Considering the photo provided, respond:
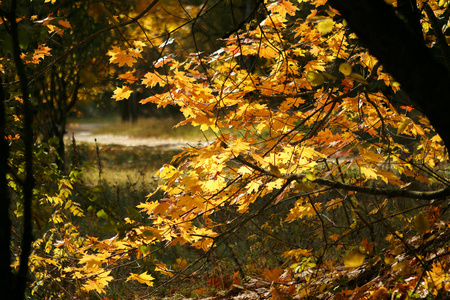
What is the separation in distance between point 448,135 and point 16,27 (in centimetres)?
142

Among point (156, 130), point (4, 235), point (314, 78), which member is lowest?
point (4, 235)

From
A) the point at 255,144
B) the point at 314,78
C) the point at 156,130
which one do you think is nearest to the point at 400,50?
the point at 314,78

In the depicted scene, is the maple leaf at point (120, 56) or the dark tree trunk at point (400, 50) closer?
the dark tree trunk at point (400, 50)

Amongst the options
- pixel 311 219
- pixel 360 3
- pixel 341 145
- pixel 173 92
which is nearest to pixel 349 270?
pixel 341 145

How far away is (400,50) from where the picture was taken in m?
1.43

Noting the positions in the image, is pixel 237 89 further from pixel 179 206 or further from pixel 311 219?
pixel 311 219

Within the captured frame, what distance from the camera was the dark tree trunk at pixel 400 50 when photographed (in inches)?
55.7

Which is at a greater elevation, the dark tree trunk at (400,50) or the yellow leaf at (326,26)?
the yellow leaf at (326,26)

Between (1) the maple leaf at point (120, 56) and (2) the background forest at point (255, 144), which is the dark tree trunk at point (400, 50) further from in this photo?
(1) the maple leaf at point (120, 56)

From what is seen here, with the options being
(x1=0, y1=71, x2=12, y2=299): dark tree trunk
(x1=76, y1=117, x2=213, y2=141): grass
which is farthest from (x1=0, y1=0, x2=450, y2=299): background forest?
(x1=76, y1=117, x2=213, y2=141): grass

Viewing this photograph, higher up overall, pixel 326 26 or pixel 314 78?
pixel 326 26

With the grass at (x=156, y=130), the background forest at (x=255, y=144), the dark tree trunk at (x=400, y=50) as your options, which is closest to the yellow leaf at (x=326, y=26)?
the background forest at (x=255, y=144)

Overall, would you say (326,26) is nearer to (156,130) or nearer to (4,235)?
(4,235)

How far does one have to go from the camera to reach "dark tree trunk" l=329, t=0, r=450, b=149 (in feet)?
4.64
